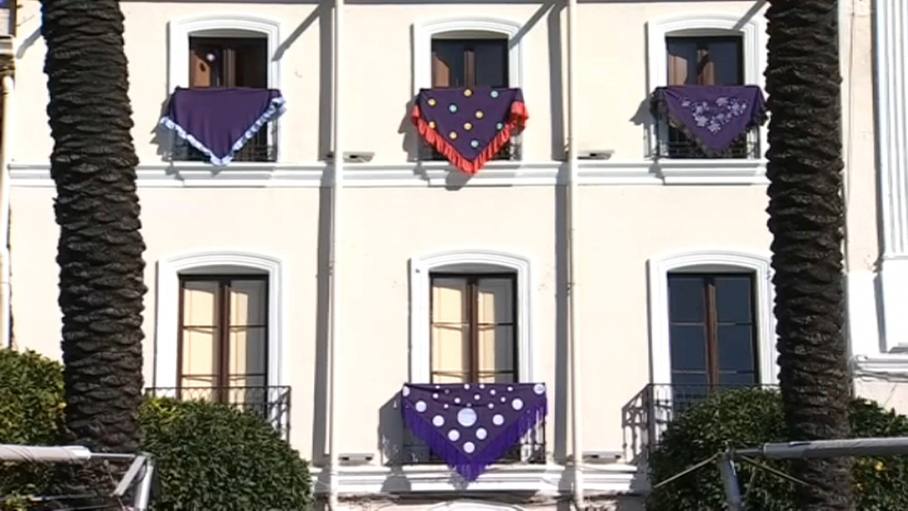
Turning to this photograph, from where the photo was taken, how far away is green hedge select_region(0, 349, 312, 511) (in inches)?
575

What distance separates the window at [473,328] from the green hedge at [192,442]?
2.65 metres

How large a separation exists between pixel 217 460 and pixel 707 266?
6.27 metres

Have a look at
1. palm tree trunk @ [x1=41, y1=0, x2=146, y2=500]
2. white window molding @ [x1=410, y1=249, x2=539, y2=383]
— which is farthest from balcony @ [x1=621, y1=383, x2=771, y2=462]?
palm tree trunk @ [x1=41, y1=0, x2=146, y2=500]

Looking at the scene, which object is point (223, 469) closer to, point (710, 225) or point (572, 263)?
point (572, 263)

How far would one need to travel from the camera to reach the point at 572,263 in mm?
17156

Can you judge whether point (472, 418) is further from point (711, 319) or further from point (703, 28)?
point (703, 28)

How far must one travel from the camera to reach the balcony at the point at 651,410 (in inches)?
661

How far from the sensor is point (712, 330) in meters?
17.3

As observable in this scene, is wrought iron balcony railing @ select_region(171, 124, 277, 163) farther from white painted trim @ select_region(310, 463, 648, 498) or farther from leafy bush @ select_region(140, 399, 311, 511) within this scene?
white painted trim @ select_region(310, 463, 648, 498)

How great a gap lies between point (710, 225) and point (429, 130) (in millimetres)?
3509

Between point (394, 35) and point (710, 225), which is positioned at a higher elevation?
point (394, 35)

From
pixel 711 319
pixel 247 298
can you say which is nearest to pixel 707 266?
pixel 711 319

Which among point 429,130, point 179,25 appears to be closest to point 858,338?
point 429,130

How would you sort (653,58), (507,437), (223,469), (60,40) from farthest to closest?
(653,58), (507,437), (223,469), (60,40)
